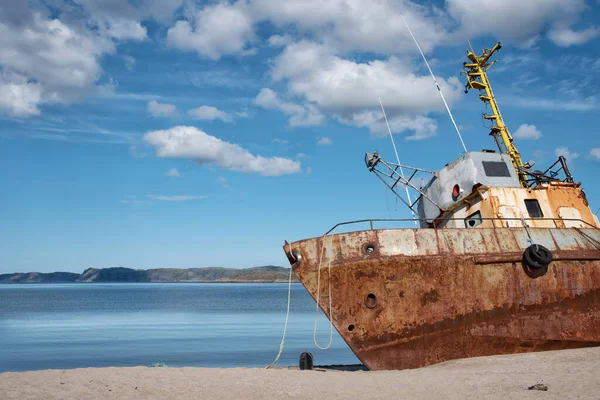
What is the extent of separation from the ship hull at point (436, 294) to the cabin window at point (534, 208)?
5.40 feet

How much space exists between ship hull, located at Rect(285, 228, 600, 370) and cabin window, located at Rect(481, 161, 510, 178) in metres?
2.46

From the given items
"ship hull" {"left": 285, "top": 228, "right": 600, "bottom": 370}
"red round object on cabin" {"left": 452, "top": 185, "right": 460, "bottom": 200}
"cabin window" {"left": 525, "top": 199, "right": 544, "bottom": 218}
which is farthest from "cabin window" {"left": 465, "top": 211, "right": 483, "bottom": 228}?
"ship hull" {"left": 285, "top": 228, "right": 600, "bottom": 370}

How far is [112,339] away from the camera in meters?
22.6

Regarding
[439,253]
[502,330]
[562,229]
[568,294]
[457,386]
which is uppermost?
[562,229]

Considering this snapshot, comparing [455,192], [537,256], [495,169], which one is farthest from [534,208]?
[537,256]

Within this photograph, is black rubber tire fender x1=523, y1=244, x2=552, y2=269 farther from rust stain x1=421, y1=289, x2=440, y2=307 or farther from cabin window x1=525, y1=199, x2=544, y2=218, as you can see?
rust stain x1=421, y1=289, x2=440, y2=307

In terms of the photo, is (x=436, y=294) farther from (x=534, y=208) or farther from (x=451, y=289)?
(x=534, y=208)

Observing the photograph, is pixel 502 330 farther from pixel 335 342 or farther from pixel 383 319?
pixel 335 342

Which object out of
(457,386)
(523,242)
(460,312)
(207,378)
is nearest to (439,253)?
(460,312)

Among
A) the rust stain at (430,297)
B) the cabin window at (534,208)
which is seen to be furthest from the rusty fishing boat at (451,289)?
the cabin window at (534,208)

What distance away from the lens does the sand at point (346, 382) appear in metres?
7.59

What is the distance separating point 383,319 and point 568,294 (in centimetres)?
430

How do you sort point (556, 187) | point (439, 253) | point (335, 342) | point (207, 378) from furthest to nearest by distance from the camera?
point (335, 342), point (556, 187), point (439, 253), point (207, 378)

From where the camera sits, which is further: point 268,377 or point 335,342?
point 335,342
